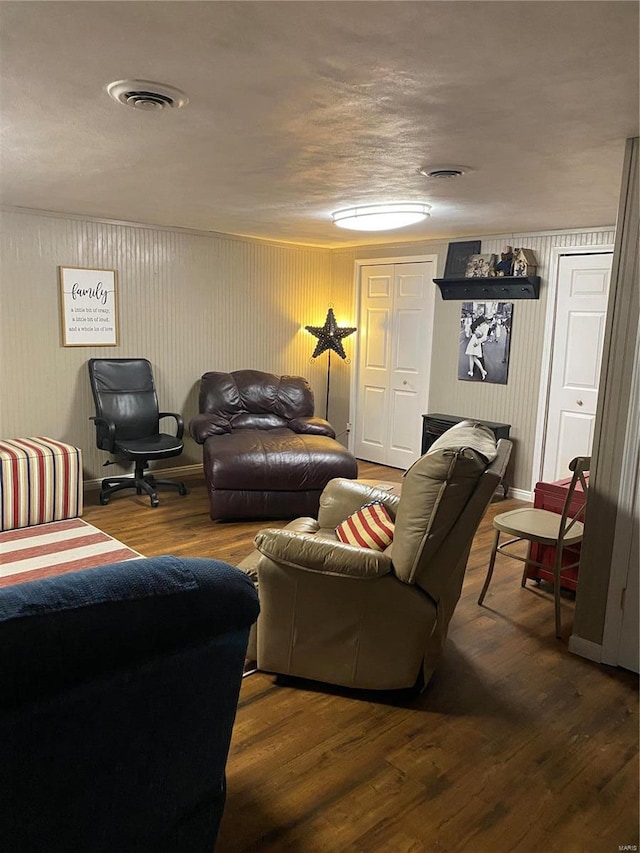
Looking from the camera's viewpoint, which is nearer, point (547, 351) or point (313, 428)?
point (547, 351)

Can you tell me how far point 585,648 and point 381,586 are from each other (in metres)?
1.15

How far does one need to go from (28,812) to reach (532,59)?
2160mm

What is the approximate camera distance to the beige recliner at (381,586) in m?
2.35

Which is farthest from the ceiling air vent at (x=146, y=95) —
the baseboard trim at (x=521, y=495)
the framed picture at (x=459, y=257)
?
the baseboard trim at (x=521, y=495)

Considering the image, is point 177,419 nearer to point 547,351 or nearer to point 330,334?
point 330,334

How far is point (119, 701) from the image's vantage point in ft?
4.02

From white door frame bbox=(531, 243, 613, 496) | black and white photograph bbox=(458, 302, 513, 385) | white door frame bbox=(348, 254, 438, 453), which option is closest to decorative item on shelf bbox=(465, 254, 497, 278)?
black and white photograph bbox=(458, 302, 513, 385)

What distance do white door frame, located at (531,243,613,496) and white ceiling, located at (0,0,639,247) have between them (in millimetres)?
973

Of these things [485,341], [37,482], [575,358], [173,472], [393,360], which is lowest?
[173,472]

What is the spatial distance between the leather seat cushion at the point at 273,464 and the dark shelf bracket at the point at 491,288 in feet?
6.35

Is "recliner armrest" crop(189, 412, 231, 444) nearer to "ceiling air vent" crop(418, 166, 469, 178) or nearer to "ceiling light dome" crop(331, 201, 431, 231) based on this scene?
"ceiling light dome" crop(331, 201, 431, 231)

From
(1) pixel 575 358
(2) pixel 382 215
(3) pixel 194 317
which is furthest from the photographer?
(3) pixel 194 317

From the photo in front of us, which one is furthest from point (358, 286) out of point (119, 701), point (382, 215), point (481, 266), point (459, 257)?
point (119, 701)

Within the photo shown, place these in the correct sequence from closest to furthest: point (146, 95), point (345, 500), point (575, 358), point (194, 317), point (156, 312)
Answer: point (146, 95), point (345, 500), point (575, 358), point (156, 312), point (194, 317)
